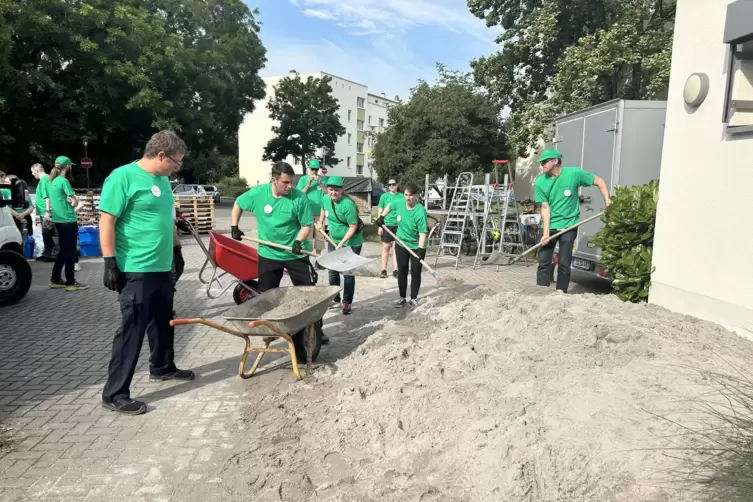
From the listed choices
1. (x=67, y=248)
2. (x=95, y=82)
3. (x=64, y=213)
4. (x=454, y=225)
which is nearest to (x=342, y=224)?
(x=64, y=213)

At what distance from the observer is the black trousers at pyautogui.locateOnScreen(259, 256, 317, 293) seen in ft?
17.4

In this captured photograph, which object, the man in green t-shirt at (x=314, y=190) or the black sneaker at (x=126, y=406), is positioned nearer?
the black sneaker at (x=126, y=406)

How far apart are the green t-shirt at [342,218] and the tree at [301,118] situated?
4197cm

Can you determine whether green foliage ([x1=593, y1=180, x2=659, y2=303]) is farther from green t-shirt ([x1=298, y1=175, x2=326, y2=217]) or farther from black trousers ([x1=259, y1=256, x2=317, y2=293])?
green t-shirt ([x1=298, y1=175, x2=326, y2=217])

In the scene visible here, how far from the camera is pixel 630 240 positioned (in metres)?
6.48

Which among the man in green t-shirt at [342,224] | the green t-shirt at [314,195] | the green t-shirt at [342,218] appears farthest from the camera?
the green t-shirt at [314,195]

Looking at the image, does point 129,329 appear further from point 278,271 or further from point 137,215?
point 278,271

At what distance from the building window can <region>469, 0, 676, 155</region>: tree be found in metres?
9.42

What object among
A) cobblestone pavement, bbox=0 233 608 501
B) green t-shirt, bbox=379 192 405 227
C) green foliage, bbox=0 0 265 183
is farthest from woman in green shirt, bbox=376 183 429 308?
green foliage, bbox=0 0 265 183

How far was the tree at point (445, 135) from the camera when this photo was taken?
24.7 metres

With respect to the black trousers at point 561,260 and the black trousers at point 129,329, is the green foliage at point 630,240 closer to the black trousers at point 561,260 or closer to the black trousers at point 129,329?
the black trousers at point 561,260

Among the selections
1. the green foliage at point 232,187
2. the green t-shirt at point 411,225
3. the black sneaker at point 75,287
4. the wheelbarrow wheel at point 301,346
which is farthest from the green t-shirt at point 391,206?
the green foliage at point 232,187

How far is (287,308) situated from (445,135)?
70.3 ft

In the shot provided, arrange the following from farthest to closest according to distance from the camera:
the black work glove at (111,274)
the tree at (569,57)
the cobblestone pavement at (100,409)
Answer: the tree at (569,57), the black work glove at (111,274), the cobblestone pavement at (100,409)
